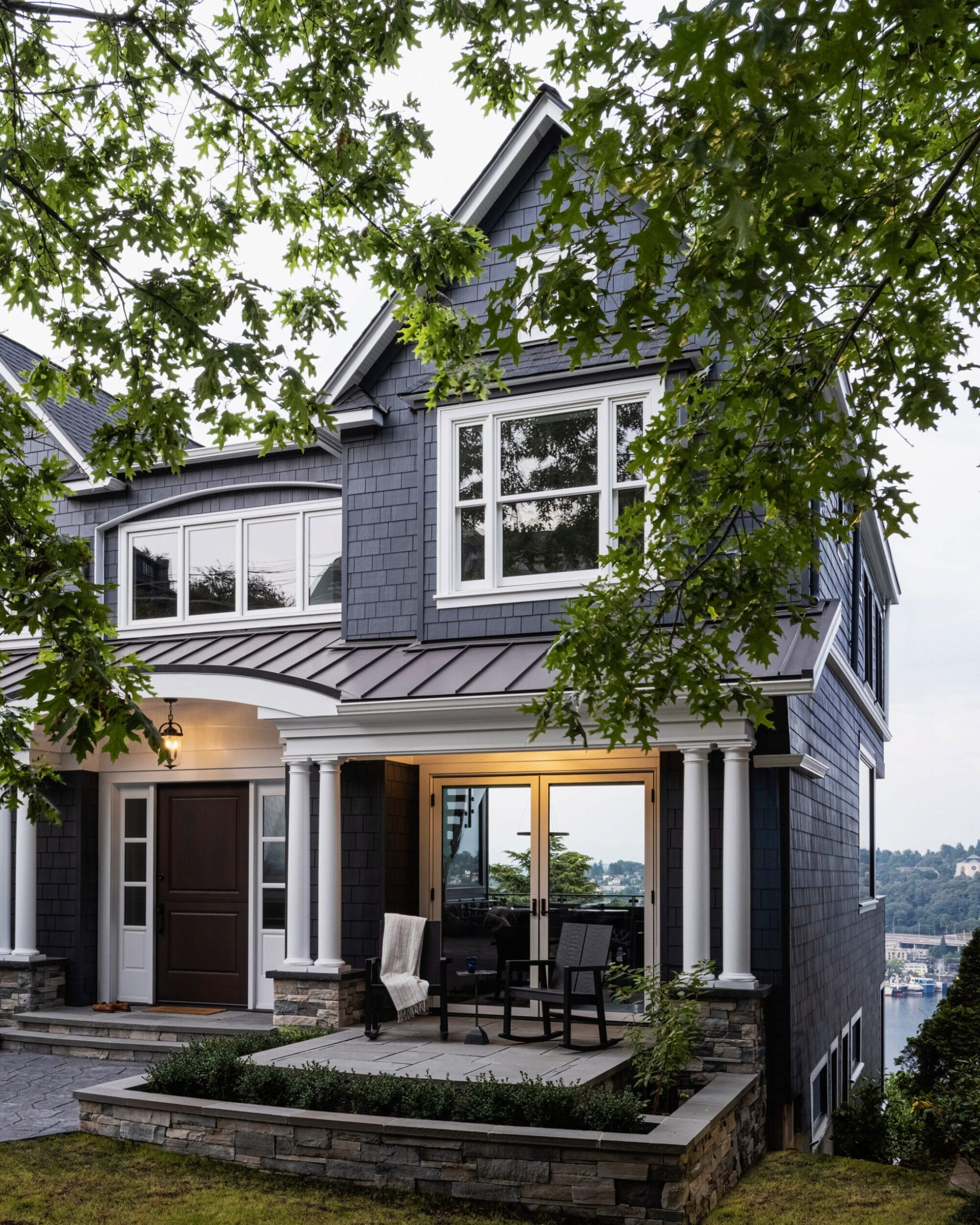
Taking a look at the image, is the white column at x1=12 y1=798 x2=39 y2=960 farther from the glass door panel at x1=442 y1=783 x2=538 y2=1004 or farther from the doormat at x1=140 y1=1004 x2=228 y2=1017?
the glass door panel at x1=442 y1=783 x2=538 y2=1004

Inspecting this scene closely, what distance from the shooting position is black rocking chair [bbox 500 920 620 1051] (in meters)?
9.32

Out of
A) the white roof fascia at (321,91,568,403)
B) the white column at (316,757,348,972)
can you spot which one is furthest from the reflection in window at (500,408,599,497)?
the white column at (316,757,348,972)

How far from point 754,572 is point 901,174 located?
80.8 inches

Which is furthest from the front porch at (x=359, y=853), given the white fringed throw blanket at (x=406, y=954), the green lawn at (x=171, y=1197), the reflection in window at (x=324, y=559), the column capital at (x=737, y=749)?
A: the green lawn at (x=171, y=1197)

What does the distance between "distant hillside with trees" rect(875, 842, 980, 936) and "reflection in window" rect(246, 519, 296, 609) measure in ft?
31.9

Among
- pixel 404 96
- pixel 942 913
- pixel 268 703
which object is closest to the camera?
pixel 404 96

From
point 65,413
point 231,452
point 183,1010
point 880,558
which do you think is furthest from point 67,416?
point 880,558

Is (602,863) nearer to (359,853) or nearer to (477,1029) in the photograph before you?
(477,1029)

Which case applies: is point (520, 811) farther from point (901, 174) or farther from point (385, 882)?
point (901, 174)

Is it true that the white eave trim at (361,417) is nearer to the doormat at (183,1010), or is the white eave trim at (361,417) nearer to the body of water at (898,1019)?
the doormat at (183,1010)

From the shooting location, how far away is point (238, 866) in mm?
12664

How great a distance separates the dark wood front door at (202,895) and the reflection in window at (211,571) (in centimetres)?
202

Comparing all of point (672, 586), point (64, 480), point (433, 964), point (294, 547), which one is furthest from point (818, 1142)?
point (64, 480)

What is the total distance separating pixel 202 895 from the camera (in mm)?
12820
